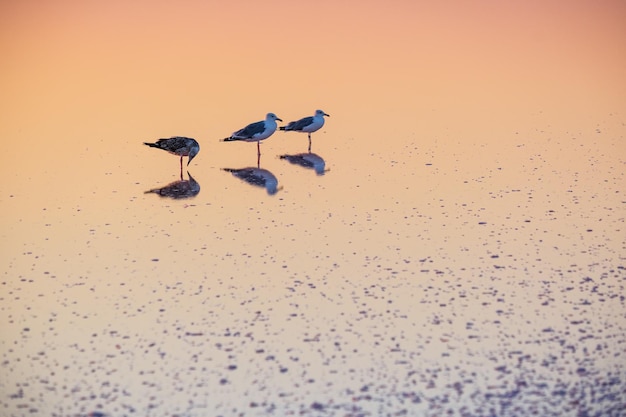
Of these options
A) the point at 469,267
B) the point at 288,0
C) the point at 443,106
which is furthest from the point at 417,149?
the point at 288,0

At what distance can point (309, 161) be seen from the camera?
948 centimetres

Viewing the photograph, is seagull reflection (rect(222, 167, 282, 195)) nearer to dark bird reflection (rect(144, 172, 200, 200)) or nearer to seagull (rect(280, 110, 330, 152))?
dark bird reflection (rect(144, 172, 200, 200))

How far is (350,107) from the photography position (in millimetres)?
11617

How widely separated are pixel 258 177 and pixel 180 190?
81 centimetres

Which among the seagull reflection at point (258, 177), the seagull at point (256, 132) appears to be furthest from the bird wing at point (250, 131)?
the seagull reflection at point (258, 177)

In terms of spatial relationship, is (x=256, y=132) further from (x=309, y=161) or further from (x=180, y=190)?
(x=180, y=190)

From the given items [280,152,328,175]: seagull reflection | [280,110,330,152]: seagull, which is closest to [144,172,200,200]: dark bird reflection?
[280,152,328,175]: seagull reflection

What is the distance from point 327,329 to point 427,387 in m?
0.84

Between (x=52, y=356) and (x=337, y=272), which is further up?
(x=337, y=272)

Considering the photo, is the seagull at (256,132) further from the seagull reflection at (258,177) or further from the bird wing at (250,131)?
the seagull reflection at (258,177)

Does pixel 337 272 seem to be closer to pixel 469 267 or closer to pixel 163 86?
pixel 469 267

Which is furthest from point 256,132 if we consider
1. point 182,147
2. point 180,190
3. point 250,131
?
point 180,190

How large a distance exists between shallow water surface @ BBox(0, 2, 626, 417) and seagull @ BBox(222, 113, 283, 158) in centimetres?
17

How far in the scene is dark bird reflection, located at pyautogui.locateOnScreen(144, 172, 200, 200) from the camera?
8.16 m
